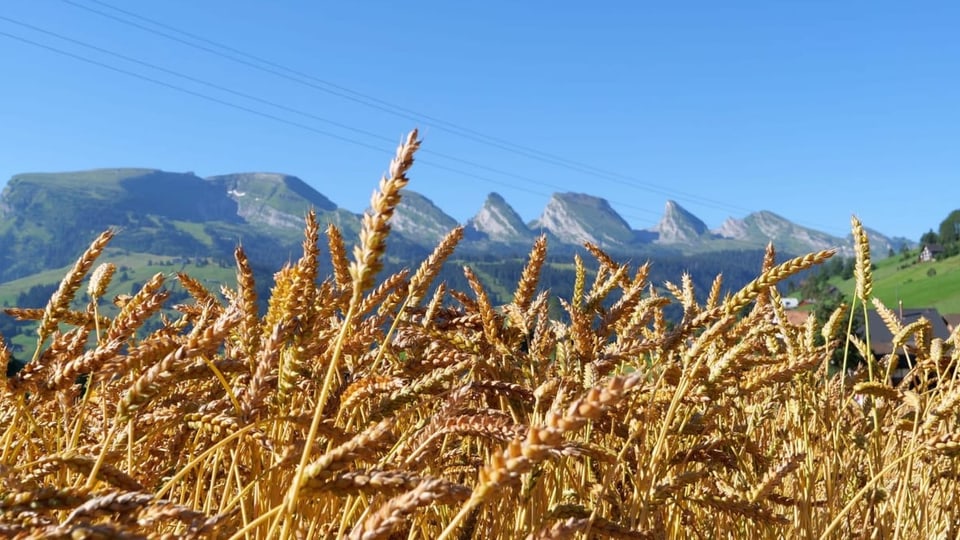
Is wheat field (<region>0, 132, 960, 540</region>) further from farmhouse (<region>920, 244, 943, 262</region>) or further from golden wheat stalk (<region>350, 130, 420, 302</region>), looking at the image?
farmhouse (<region>920, 244, 943, 262</region>)

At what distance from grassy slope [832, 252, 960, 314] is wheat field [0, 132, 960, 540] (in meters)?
125

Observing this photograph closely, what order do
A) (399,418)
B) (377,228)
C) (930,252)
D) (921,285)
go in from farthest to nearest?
(930,252)
(921,285)
(399,418)
(377,228)

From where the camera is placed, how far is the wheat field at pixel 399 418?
0.92 metres

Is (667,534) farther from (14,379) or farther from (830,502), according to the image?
(14,379)

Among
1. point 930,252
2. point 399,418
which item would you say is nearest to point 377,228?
point 399,418

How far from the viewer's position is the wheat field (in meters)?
0.92

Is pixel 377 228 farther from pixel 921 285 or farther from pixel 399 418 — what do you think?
pixel 921 285

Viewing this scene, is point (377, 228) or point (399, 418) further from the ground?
point (377, 228)

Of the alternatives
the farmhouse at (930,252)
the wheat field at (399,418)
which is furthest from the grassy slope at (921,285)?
the wheat field at (399,418)

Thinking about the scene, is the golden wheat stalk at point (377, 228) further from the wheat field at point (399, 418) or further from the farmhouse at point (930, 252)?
the farmhouse at point (930, 252)

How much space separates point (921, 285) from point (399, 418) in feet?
526

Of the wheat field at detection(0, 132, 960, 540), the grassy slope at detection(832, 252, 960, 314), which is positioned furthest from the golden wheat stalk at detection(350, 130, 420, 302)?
the grassy slope at detection(832, 252, 960, 314)

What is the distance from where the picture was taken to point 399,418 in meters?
2.13

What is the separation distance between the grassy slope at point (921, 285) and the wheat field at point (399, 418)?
410ft
